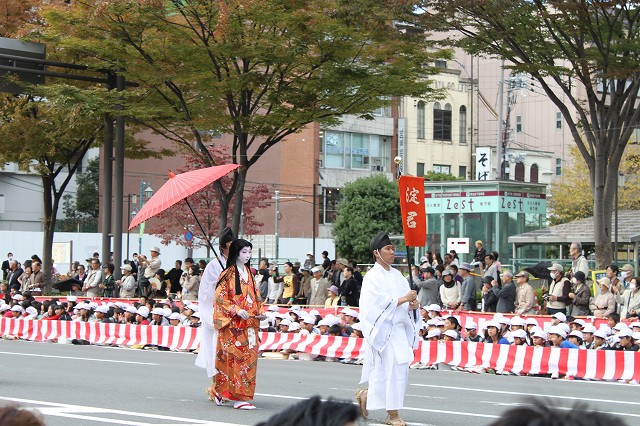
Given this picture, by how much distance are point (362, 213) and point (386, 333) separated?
4557 cm

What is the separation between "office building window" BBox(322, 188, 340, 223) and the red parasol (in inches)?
1843

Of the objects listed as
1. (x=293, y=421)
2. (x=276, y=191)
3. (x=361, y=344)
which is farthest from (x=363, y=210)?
(x=293, y=421)

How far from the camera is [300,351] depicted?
20.0 metres

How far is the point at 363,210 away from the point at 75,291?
95.4 feet

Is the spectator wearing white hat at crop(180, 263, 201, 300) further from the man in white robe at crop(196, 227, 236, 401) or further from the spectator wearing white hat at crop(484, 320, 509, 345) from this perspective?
the man in white robe at crop(196, 227, 236, 401)

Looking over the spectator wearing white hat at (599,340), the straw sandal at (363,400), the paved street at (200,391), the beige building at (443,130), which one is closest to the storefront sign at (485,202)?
the paved street at (200,391)

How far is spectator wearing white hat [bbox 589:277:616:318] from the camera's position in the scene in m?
18.4

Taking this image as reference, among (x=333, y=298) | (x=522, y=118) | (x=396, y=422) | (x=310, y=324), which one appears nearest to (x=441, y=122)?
(x=522, y=118)

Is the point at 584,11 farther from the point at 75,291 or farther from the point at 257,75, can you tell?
the point at 75,291

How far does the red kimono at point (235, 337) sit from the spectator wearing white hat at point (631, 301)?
8595mm

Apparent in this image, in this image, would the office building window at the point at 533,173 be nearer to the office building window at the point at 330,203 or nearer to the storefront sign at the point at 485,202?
the office building window at the point at 330,203

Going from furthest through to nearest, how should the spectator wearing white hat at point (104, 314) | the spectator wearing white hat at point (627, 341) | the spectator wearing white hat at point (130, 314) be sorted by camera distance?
the spectator wearing white hat at point (104, 314), the spectator wearing white hat at point (130, 314), the spectator wearing white hat at point (627, 341)

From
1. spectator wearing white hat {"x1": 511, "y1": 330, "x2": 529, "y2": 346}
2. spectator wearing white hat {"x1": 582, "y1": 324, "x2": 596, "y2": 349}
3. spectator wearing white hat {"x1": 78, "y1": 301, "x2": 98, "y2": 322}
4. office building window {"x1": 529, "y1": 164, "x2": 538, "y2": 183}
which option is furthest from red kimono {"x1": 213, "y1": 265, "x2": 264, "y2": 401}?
office building window {"x1": 529, "y1": 164, "x2": 538, "y2": 183}

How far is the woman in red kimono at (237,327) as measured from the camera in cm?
1158
